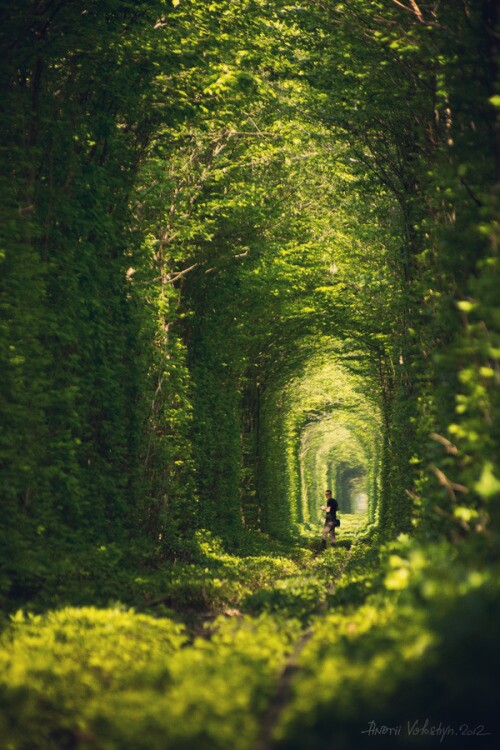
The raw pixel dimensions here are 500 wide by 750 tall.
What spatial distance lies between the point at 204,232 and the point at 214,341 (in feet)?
17.3

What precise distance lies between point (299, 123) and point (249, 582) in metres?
10.7

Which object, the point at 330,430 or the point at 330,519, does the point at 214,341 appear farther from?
the point at 330,430

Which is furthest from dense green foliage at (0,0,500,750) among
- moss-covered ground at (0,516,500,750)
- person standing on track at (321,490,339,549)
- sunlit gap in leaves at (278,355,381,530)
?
sunlit gap in leaves at (278,355,381,530)

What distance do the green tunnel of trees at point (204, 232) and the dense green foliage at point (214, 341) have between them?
62 millimetres

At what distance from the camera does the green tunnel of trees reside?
888cm

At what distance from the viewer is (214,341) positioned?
2559 cm

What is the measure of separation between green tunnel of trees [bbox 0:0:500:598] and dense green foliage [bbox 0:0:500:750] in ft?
0.21

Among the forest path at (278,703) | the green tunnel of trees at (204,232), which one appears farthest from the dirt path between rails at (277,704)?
the green tunnel of trees at (204,232)

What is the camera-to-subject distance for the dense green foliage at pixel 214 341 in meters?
4.88

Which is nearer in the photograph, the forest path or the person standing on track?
the forest path

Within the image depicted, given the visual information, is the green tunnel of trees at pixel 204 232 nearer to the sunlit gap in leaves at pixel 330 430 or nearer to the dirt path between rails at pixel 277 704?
the dirt path between rails at pixel 277 704

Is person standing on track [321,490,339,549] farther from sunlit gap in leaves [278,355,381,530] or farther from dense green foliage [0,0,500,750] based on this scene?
sunlit gap in leaves [278,355,381,530]

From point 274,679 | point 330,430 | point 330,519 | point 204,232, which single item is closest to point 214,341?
point 204,232

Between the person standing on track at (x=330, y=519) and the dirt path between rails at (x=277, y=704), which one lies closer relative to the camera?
the dirt path between rails at (x=277, y=704)
